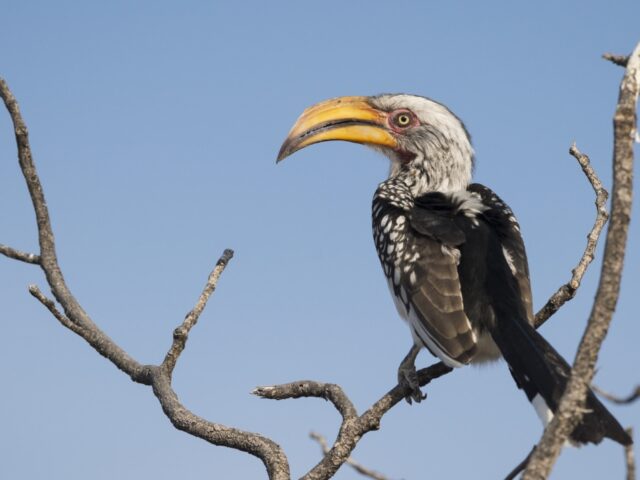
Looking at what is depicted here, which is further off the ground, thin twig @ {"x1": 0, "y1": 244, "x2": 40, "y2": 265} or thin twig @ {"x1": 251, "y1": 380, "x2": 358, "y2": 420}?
thin twig @ {"x1": 0, "y1": 244, "x2": 40, "y2": 265}

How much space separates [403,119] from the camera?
748 cm

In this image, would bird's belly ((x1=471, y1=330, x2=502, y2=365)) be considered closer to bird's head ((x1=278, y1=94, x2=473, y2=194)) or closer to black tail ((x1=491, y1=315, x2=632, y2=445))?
black tail ((x1=491, y1=315, x2=632, y2=445))

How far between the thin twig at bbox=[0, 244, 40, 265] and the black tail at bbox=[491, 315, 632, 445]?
2764 millimetres

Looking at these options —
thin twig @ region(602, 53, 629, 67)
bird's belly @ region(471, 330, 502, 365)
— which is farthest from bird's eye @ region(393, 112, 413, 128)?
thin twig @ region(602, 53, 629, 67)

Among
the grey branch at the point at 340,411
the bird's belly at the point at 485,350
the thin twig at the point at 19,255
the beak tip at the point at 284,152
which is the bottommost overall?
the grey branch at the point at 340,411

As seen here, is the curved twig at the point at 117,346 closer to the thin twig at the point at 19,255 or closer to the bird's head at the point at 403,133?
the thin twig at the point at 19,255

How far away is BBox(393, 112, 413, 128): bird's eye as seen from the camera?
293 inches

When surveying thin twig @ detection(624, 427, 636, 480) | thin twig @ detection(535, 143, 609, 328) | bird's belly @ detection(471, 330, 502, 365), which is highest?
thin twig @ detection(535, 143, 609, 328)

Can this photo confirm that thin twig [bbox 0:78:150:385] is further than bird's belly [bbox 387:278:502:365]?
No

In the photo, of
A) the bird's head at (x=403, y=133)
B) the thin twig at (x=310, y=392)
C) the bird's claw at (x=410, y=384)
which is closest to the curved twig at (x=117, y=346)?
the thin twig at (x=310, y=392)

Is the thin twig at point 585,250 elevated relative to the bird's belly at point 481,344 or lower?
elevated

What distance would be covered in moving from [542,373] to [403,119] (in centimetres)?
345

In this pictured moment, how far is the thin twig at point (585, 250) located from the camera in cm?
523

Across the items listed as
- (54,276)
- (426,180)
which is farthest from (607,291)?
(426,180)
